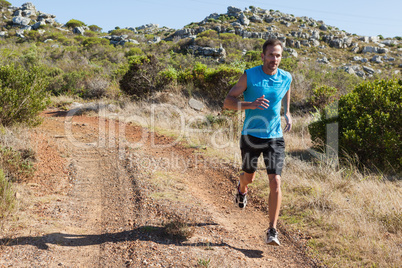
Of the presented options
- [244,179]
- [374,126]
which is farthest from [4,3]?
[244,179]

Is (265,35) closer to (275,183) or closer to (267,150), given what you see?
(267,150)

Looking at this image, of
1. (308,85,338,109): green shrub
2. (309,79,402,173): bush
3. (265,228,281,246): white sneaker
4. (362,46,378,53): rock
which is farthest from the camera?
(362,46,378,53): rock

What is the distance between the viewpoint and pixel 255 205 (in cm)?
459

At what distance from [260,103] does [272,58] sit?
536mm

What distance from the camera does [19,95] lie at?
6.89 metres

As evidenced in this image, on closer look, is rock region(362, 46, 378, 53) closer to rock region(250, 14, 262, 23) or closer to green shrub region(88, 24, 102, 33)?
rock region(250, 14, 262, 23)

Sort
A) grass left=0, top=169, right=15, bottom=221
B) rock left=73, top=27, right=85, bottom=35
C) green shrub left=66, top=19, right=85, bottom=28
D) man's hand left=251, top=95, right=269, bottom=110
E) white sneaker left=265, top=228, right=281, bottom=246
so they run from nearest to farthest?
1. man's hand left=251, top=95, right=269, bottom=110
2. white sneaker left=265, top=228, right=281, bottom=246
3. grass left=0, top=169, right=15, bottom=221
4. rock left=73, top=27, right=85, bottom=35
5. green shrub left=66, top=19, right=85, bottom=28

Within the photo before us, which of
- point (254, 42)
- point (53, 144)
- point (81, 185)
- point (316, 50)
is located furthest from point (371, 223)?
point (316, 50)

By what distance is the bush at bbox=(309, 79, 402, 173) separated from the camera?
5.94 m

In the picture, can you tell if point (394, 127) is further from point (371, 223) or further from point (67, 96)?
point (67, 96)

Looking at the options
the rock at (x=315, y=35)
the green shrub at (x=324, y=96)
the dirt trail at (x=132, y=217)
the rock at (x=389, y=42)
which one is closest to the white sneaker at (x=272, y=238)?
the dirt trail at (x=132, y=217)

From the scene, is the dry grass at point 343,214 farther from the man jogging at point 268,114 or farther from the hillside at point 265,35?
the hillside at point 265,35

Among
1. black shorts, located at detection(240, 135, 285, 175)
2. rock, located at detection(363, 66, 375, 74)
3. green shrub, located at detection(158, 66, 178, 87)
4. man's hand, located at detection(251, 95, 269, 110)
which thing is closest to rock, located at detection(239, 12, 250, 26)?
rock, located at detection(363, 66, 375, 74)

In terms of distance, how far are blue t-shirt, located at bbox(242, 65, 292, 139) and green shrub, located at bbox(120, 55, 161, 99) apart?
427 inches
